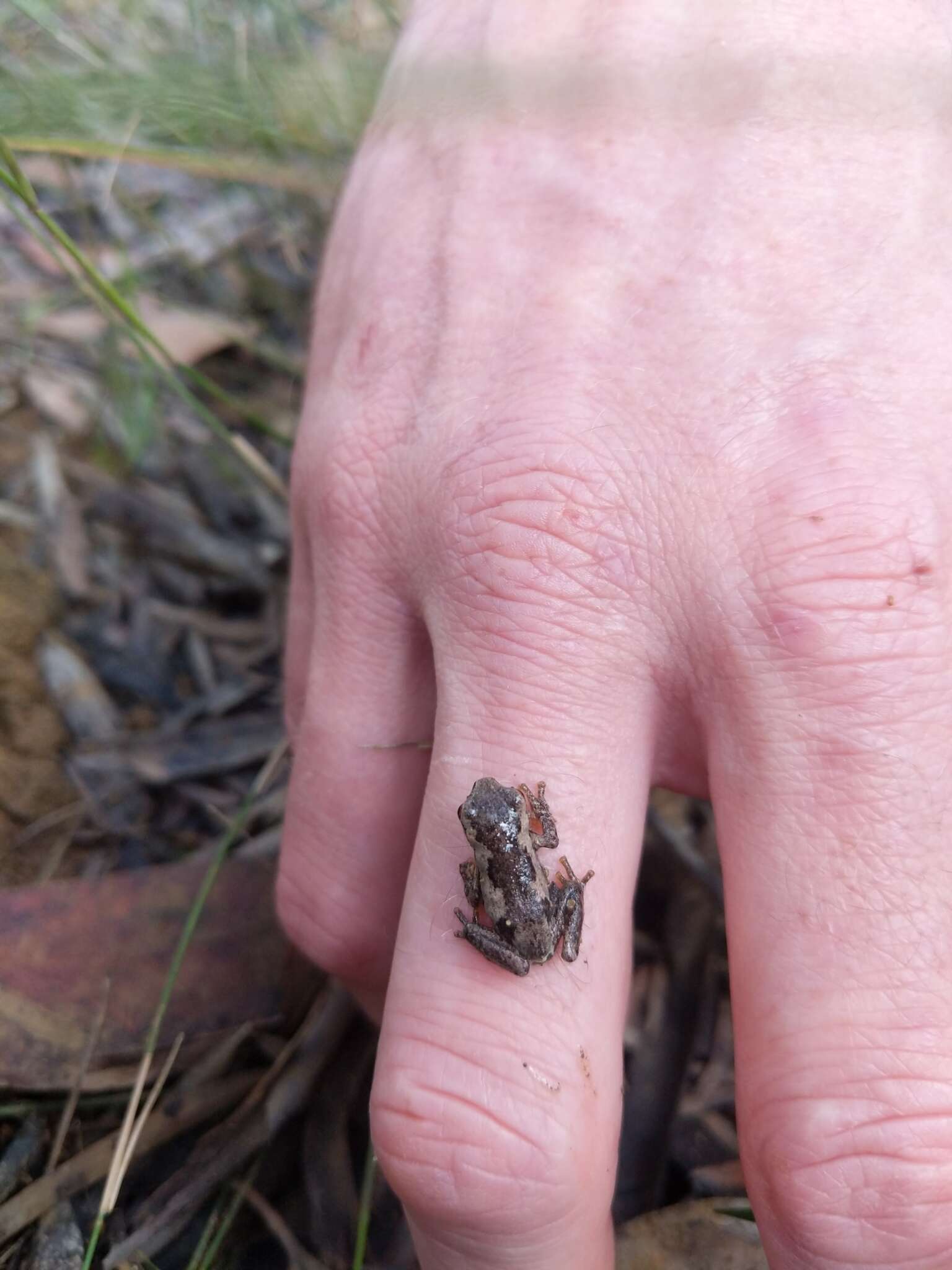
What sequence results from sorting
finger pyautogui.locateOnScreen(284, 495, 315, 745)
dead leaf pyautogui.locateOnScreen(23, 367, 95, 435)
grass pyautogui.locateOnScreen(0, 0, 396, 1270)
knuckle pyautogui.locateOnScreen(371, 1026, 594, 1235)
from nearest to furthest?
knuckle pyautogui.locateOnScreen(371, 1026, 594, 1235) → finger pyautogui.locateOnScreen(284, 495, 315, 745) → grass pyautogui.locateOnScreen(0, 0, 396, 1270) → dead leaf pyautogui.locateOnScreen(23, 367, 95, 435)

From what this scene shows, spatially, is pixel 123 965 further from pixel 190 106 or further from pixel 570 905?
pixel 190 106

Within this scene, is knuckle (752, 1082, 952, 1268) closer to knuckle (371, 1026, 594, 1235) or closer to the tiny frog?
knuckle (371, 1026, 594, 1235)

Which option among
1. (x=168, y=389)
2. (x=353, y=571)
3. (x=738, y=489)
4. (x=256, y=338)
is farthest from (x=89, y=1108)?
(x=256, y=338)

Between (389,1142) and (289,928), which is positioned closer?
(389,1142)

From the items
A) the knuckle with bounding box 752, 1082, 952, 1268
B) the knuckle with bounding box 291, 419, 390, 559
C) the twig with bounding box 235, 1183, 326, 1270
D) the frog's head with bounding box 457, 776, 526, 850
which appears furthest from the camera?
the knuckle with bounding box 291, 419, 390, 559

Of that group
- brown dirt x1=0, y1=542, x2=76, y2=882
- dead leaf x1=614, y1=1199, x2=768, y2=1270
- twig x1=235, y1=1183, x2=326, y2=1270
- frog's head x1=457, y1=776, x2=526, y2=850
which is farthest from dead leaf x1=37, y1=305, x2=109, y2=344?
dead leaf x1=614, y1=1199, x2=768, y2=1270

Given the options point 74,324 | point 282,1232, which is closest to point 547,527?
point 282,1232

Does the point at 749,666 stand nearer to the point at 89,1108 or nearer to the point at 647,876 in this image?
the point at 647,876
